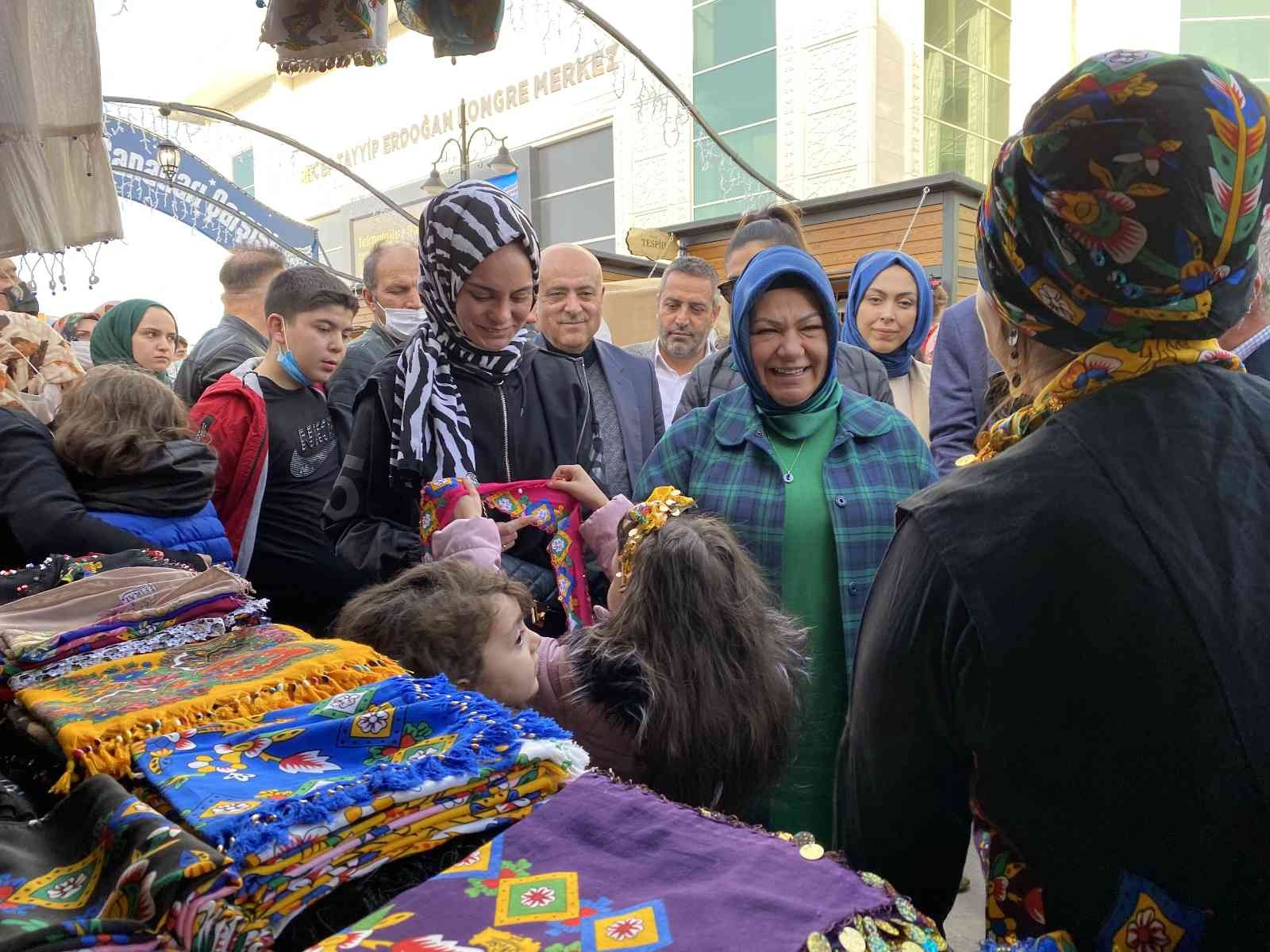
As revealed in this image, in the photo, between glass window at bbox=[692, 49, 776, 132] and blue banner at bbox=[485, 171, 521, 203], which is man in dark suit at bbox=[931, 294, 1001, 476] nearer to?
glass window at bbox=[692, 49, 776, 132]

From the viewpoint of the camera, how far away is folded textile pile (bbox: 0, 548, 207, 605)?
170 centimetres

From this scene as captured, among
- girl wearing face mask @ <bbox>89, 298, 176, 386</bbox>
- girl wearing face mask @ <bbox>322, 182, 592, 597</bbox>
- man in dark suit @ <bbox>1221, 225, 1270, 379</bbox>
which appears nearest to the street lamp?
girl wearing face mask @ <bbox>89, 298, 176, 386</bbox>

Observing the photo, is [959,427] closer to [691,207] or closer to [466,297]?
[466,297]

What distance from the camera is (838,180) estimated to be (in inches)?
578

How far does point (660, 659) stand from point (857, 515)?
0.75 m

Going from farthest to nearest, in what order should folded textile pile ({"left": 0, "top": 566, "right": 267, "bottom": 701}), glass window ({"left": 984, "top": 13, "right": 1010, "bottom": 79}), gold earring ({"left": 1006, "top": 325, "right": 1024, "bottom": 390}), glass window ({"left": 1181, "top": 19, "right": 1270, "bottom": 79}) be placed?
glass window ({"left": 984, "top": 13, "right": 1010, "bottom": 79}) < glass window ({"left": 1181, "top": 19, "right": 1270, "bottom": 79}) < folded textile pile ({"left": 0, "top": 566, "right": 267, "bottom": 701}) < gold earring ({"left": 1006, "top": 325, "right": 1024, "bottom": 390})

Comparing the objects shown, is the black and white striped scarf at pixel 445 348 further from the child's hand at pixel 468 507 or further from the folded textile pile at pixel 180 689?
the folded textile pile at pixel 180 689

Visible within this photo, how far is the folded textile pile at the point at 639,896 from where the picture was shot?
854 millimetres

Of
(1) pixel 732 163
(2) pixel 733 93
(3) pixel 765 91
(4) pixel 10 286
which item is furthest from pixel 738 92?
(4) pixel 10 286

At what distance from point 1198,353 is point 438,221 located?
1.68 m

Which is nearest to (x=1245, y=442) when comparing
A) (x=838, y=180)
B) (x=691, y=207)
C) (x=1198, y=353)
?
(x=1198, y=353)

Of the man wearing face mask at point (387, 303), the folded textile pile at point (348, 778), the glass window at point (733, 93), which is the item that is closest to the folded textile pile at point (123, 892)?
the folded textile pile at point (348, 778)

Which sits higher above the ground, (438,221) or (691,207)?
(691,207)

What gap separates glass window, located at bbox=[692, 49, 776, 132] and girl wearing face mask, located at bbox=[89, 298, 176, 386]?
12680mm
